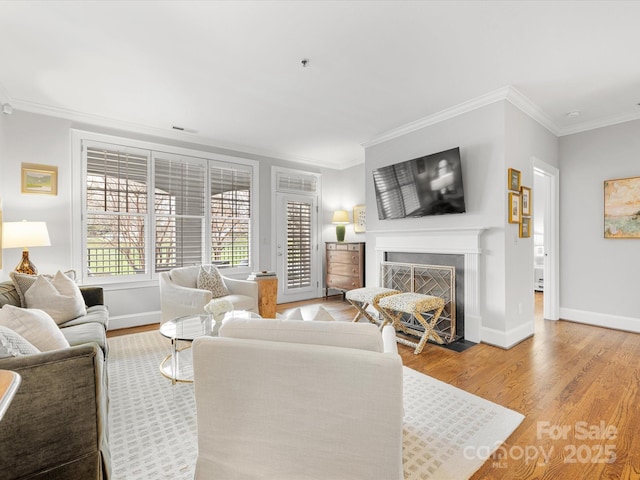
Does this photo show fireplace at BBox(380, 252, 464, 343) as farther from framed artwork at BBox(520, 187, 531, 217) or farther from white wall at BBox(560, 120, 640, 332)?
white wall at BBox(560, 120, 640, 332)

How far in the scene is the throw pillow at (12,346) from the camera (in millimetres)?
1188

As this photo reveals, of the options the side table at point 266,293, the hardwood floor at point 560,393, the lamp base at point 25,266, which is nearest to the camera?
the hardwood floor at point 560,393

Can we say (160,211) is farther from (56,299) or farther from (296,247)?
(296,247)

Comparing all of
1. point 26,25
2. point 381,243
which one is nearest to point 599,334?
point 381,243

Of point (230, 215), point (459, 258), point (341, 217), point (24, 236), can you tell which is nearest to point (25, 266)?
point (24, 236)

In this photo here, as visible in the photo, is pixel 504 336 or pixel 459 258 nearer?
pixel 504 336

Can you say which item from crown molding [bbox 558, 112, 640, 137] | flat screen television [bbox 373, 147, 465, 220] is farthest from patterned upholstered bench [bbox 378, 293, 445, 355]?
crown molding [bbox 558, 112, 640, 137]

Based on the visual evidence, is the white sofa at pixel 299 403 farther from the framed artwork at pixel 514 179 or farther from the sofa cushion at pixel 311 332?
the framed artwork at pixel 514 179

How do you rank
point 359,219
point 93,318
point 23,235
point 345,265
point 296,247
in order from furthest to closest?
point 359,219, point 296,247, point 345,265, point 23,235, point 93,318

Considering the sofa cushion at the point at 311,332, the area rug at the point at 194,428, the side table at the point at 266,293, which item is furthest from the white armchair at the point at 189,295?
the sofa cushion at the point at 311,332

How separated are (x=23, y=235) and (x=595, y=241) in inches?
248

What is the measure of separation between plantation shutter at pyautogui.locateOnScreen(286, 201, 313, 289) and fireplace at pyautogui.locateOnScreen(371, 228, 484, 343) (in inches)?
83.6

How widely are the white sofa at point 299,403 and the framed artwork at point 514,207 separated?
9.12ft

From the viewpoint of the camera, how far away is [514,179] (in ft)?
10.6
